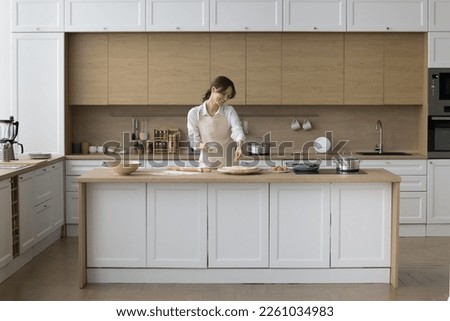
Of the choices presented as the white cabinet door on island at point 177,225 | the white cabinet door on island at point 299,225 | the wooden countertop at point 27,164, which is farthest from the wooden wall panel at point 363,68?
the wooden countertop at point 27,164

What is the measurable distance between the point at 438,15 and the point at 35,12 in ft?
13.6

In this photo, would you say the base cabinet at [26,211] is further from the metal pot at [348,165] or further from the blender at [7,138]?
the metal pot at [348,165]

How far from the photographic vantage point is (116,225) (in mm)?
5363

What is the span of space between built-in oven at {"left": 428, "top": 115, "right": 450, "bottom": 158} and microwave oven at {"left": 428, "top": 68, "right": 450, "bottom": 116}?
0.24 ft

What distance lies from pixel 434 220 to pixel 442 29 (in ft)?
6.50

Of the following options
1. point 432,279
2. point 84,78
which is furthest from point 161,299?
point 84,78

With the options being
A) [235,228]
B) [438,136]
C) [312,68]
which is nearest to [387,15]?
[312,68]

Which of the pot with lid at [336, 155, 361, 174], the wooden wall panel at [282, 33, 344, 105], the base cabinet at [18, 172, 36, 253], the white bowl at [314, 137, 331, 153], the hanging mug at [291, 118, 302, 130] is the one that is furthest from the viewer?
the hanging mug at [291, 118, 302, 130]

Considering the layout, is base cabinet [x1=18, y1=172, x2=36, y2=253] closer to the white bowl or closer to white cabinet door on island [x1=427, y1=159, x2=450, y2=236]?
the white bowl

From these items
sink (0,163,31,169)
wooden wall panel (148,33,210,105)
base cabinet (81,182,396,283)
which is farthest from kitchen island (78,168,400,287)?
wooden wall panel (148,33,210,105)

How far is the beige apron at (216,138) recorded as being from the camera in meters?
6.18

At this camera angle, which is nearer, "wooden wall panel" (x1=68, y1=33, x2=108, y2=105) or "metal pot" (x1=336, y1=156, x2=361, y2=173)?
"metal pot" (x1=336, y1=156, x2=361, y2=173)

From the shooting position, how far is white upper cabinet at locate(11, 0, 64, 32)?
24.6 ft

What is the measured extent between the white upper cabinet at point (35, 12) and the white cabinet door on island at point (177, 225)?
300 cm
